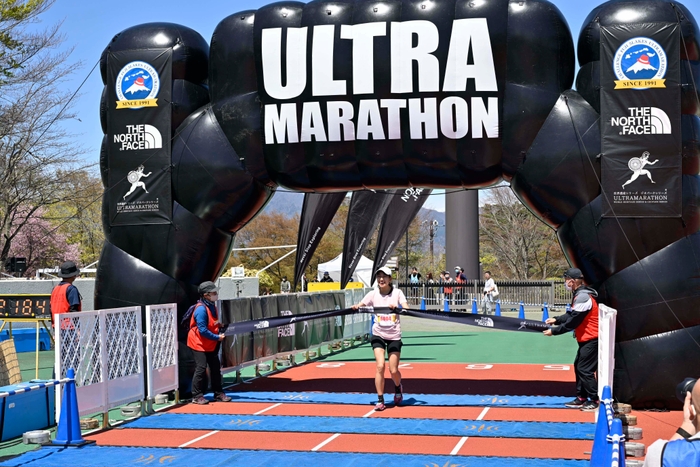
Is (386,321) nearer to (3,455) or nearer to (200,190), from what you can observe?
(200,190)

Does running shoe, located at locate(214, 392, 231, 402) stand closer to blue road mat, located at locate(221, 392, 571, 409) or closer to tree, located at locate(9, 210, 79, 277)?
blue road mat, located at locate(221, 392, 571, 409)

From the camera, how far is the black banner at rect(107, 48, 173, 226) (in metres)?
12.4

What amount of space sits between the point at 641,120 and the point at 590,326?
275cm

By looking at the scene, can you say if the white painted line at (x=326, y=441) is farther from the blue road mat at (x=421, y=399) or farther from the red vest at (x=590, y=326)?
the red vest at (x=590, y=326)

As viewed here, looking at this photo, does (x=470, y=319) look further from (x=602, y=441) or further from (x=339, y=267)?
(x=339, y=267)

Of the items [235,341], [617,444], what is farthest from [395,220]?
[617,444]

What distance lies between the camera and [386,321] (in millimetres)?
11133

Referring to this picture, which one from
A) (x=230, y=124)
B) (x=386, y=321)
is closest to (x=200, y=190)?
(x=230, y=124)

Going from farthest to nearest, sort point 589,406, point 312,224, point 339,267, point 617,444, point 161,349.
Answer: point 339,267
point 312,224
point 161,349
point 589,406
point 617,444

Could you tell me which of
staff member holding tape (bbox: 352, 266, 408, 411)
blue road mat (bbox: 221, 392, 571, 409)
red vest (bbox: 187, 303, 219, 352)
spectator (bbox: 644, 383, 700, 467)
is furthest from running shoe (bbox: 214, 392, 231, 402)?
spectator (bbox: 644, 383, 700, 467)

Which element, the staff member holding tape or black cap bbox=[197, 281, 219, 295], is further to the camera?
black cap bbox=[197, 281, 219, 295]

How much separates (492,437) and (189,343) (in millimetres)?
4612

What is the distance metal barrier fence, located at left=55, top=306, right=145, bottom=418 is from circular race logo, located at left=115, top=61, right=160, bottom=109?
11.0 feet

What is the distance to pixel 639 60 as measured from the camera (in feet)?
36.3
